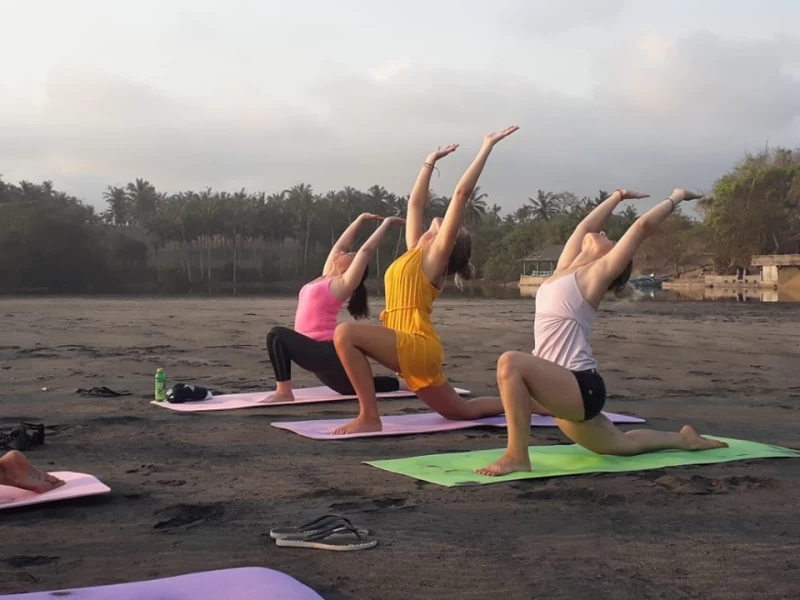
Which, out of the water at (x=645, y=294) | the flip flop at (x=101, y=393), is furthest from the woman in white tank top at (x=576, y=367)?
the water at (x=645, y=294)

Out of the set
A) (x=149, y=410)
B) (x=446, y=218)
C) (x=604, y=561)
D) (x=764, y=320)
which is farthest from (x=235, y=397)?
(x=764, y=320)

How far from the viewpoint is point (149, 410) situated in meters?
6.82

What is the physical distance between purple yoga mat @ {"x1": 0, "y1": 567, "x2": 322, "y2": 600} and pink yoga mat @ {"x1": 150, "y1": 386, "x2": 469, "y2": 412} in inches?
159

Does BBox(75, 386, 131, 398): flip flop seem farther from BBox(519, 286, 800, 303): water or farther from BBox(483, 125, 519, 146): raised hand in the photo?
BBox(519, 286, 800, 303): water

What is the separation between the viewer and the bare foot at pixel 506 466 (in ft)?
14.2

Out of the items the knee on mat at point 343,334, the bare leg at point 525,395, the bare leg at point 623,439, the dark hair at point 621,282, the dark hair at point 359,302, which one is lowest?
the bare leg at point 623,439

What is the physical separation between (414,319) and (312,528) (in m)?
2.49

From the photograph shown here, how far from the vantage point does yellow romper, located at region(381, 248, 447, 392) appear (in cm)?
555

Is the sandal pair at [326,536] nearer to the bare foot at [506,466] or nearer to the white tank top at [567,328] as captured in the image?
the bare foot at [506,466]

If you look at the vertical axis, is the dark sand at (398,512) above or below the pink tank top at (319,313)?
below

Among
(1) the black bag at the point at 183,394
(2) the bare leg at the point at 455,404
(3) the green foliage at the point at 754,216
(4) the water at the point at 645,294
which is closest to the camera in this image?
(2) the bare leg at the point at 455,404

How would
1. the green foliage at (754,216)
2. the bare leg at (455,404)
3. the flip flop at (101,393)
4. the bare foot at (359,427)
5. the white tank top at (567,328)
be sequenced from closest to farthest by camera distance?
the white tank top at (567,328), the bare foot at (359,427), the bare leg at (455,404), the flip flop at (101,393), the green foliage at (754,216)

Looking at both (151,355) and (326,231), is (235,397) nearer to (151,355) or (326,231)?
(151,355)

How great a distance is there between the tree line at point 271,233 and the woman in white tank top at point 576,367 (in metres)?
47.9
